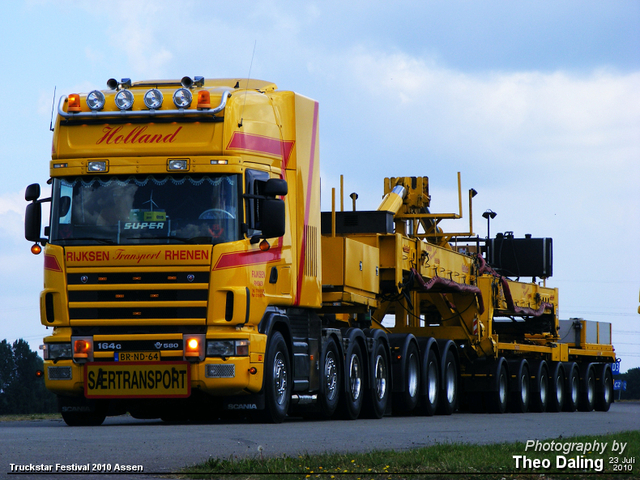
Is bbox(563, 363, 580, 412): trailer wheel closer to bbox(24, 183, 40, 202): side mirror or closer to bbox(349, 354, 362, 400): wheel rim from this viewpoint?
bbox(349, 354, 362, 400): wheel rim

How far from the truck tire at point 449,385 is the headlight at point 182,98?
29.7 ft

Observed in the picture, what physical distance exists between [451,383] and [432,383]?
1279 millimetres

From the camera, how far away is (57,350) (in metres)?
13.5

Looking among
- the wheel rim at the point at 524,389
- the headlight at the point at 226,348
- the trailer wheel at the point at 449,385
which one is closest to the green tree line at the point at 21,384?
the wheel rim at the point at 524,389

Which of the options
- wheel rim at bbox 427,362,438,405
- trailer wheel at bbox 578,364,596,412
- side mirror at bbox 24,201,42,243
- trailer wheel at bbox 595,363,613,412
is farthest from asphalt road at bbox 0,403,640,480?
trailer wheel at bbox 595,363,613,412

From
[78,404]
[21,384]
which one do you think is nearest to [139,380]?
[78,404]

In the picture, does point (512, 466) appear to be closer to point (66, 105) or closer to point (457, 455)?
point (457, 455)

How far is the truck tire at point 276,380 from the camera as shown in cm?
1374

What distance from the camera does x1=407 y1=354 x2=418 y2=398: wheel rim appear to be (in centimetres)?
1898

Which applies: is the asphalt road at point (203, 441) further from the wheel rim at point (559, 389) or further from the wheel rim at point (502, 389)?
the wheel rim at point (559, 389)

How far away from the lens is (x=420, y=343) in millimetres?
19875

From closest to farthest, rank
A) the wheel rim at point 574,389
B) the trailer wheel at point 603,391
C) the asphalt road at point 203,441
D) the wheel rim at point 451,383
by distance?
1. the asphalt road at point 203,441
2. the wheel rim at point 451,383
3. the wheel rim at point 574,389
4. the trailer wheel at point 603,391

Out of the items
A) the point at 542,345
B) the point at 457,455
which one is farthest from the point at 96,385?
the point at 542,345

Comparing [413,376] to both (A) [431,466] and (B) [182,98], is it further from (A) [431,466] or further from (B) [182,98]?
(A) [431,466]
